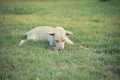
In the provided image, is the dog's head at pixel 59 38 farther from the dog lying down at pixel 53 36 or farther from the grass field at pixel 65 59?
the grass field at pixel 65 59

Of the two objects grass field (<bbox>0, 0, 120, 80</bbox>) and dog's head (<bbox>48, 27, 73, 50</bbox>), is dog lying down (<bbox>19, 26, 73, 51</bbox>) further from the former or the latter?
grass field (<bbox>0, 0, 120, 80</bbox>)

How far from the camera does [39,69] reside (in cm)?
575

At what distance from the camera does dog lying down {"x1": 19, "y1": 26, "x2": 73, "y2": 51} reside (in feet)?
24.5

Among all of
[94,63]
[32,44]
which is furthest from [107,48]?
[32,44]

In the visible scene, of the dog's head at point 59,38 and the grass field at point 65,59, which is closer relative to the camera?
the grass field at point 65,59

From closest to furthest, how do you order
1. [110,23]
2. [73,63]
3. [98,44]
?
[73,63] < [98,44] < [110,23]

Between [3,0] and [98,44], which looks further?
[3,0]

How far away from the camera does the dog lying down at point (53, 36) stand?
7465 millimetres

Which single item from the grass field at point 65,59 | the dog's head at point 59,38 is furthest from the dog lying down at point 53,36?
the grass field at point 65,59

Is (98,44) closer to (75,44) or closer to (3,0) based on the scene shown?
(75,44)

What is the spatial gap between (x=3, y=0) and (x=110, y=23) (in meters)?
16.6

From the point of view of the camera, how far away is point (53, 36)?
7.87 metres

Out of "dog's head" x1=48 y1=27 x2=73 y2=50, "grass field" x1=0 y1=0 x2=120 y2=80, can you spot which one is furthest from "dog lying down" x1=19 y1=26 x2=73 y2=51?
"grass field" x1=0 y1=0 x2=120 y2=80

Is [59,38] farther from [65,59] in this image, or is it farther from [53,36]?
[65,59]
